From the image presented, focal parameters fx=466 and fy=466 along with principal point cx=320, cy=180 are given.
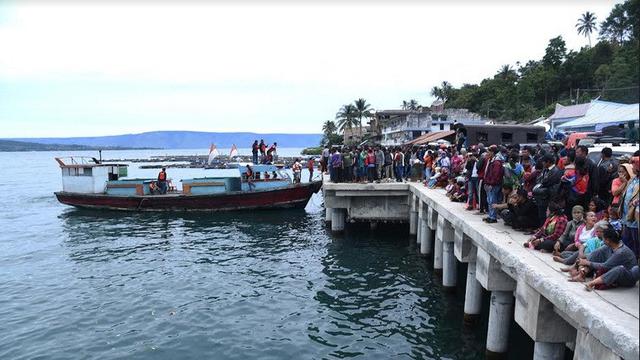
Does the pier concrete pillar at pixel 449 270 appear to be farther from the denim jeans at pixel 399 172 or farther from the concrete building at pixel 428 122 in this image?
the concrete building at pixel 428 122

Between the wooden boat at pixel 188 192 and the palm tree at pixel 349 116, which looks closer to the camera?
the wooden boat at pixel 188 192

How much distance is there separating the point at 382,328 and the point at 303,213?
60.0ft

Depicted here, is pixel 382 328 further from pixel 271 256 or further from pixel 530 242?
pixel 271 256

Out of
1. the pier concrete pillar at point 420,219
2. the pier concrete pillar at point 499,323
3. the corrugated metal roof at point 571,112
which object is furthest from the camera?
the corrugated metal roof at point 571,112

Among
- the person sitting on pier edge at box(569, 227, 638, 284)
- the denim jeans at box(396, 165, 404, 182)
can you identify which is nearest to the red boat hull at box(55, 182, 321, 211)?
the denim jeans at box(396, 165, 404, 182)

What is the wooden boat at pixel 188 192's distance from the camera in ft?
97.0

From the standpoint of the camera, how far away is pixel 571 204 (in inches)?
352

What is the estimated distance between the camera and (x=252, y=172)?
3009cm

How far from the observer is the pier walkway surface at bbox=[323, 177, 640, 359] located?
545 centimetres

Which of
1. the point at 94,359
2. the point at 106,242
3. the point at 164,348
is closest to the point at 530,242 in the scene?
the point at 164,348

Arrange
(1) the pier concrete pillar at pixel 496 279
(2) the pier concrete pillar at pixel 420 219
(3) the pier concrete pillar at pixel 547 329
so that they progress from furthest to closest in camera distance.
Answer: (2) the pier concrete pillar at pixel 420 219
(1) the pier concrete pillar at pixel 496 279
(3) the pier concrete pillar at pixel 547 329

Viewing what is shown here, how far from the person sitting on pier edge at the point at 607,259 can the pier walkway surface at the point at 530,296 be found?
0.95ft

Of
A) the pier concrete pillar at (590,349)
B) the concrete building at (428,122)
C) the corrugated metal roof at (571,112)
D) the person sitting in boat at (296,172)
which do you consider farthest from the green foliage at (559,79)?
the pier concrete pillar at (590,349)

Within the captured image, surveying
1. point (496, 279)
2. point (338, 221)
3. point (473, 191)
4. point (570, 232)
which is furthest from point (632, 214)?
point (338, 221)
